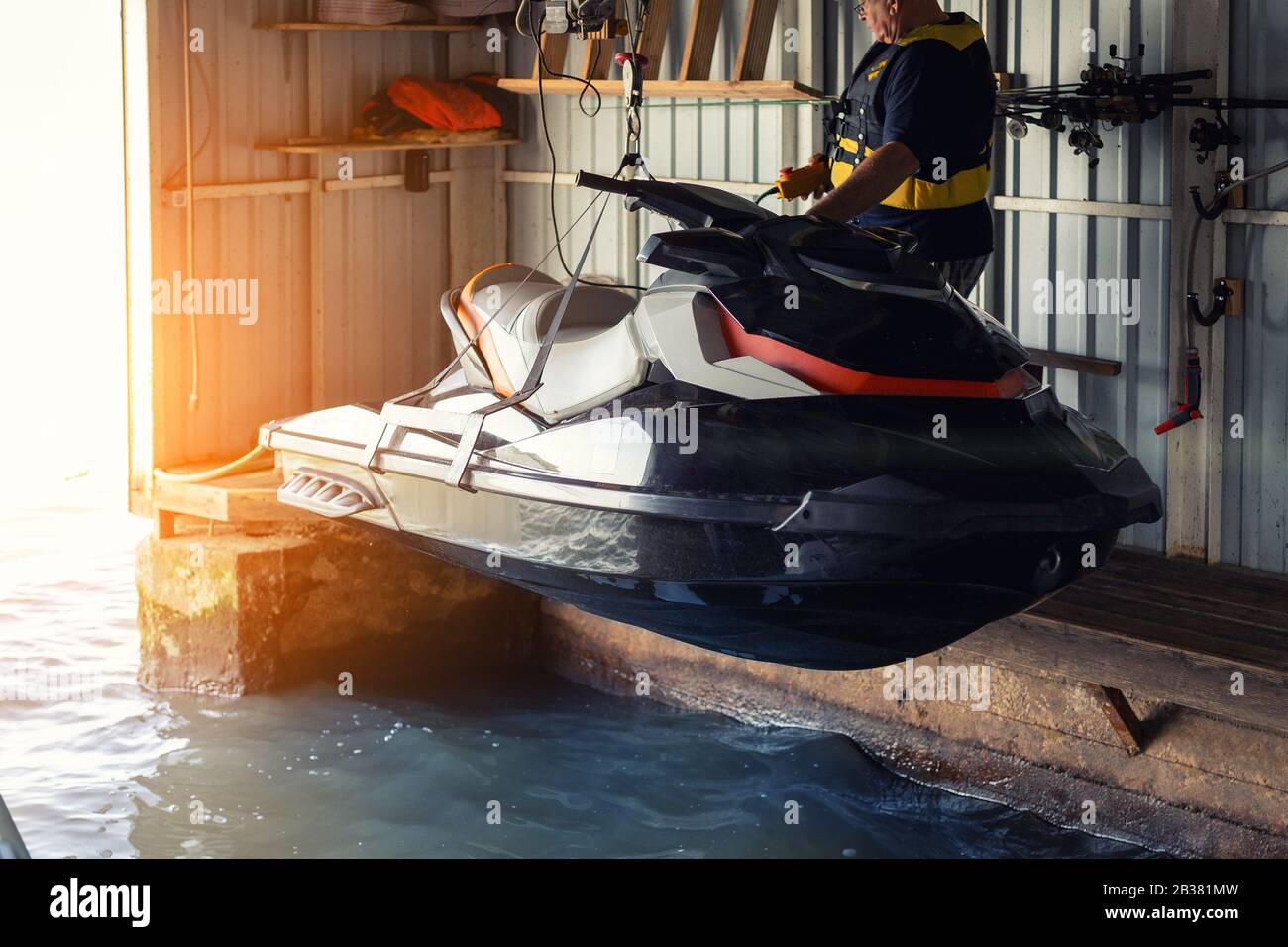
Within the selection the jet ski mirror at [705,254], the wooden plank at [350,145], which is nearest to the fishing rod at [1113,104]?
the jet ski mirror at [705,254]

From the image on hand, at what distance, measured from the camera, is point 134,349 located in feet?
20.0

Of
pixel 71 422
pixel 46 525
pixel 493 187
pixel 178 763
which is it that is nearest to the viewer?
pixel 178 763

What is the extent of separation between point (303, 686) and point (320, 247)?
177cm

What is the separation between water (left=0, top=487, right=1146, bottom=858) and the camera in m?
4.99

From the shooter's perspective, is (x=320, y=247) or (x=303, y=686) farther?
(x=320, y=247)

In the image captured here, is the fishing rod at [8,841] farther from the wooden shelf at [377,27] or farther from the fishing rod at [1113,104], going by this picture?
the wooden shelf at [377,27]

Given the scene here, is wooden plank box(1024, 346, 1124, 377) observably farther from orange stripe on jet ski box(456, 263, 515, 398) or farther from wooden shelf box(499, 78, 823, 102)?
orange stripe on jet ski box(456, 263, 515, 398)

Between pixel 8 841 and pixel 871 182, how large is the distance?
7.44 feet

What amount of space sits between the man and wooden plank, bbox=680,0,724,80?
4.62 feet

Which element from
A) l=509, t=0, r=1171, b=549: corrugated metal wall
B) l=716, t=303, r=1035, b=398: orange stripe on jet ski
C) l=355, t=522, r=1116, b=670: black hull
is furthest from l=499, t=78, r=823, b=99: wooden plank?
l=355, t=522, r=1116, b=670: black hull

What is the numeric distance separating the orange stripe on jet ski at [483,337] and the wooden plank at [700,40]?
1.48 m
